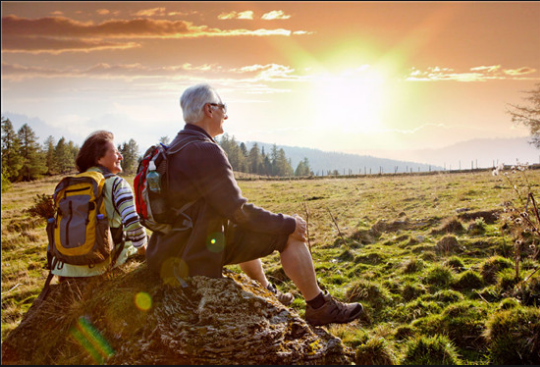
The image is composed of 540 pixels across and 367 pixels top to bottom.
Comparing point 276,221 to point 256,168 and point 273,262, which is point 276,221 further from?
point 256,168

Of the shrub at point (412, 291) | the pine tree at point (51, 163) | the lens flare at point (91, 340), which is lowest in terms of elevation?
the shrub at point (412, 291)

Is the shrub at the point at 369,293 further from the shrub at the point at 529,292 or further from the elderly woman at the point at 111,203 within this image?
the elderly woman at the point at 111,203

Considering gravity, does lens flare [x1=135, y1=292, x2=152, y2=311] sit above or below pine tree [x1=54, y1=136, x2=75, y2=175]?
below

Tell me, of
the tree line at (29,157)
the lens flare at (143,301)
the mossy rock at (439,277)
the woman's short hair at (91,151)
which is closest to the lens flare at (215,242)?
the lens flare at (143,301)

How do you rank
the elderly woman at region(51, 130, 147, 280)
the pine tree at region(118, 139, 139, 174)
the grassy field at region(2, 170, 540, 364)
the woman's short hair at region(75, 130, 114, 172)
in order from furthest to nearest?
the pine tree at region(118, 139, 139, 174) → the woman's short hair at region(75, 130, 114, 172) → the elderly woman at region(51, 130, 147, 280) → the grassy field at region(2, 170, 540, 364)

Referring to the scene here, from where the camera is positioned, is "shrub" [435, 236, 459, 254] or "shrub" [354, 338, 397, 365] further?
"shrub" [435, 236, 459, 254]

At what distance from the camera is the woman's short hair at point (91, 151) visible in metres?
4.78

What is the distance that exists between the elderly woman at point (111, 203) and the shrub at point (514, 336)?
4555 mm

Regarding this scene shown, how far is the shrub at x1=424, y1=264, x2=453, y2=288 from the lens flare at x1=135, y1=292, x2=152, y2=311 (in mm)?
4594

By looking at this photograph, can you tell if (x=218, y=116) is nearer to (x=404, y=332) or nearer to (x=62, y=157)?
(x=404, y=332)

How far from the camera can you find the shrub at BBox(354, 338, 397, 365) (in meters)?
3.85

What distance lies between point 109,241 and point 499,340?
502 centimetres

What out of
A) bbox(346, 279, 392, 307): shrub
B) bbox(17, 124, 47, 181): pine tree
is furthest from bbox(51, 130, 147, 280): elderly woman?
bbox(17, 124, 47, 181): pine tree

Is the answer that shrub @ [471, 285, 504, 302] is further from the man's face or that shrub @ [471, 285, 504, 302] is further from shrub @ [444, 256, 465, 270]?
the man's face
